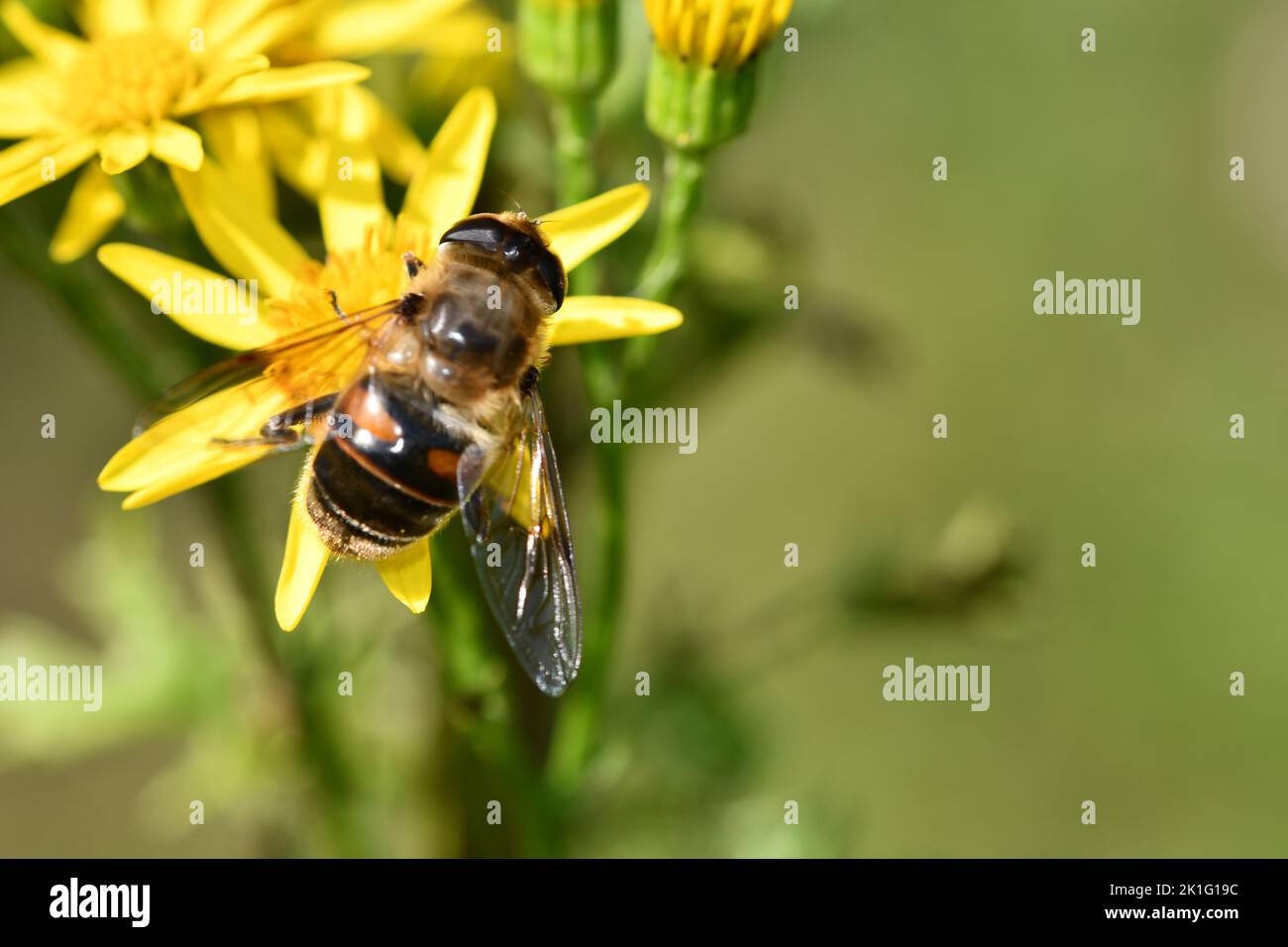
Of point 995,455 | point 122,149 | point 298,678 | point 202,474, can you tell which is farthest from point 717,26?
point 995,455

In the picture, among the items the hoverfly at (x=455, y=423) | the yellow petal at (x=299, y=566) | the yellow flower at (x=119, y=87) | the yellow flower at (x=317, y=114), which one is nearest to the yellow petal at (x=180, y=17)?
the yellow flower at (x=119, y=87)

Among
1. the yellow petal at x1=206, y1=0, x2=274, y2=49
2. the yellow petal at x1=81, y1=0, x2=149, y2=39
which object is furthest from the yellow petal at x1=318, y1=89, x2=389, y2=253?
the yellow petal at x1=81, y1=0, x2=149, y2=39

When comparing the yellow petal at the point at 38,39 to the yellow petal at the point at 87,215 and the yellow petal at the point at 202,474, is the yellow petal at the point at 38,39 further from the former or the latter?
the yellow petal at the point at 202,474

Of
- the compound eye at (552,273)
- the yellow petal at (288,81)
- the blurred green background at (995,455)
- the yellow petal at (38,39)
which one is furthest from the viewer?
the blurred green background at (995,455)

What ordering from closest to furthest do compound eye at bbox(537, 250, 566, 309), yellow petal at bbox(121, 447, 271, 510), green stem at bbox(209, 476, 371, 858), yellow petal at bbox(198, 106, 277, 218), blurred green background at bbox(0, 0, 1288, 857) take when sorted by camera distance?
1. yellow petal at bbox(121, 447, 271, 510)
2. compound eye at bbox(537, 250, 566, 309)
3. yellow petal at bbox(198, 106, 277, 218)
4. green stem at bbox(209, 476, 371, 858)
5. blurred green background at bbox(0, 0, 1288, 857)

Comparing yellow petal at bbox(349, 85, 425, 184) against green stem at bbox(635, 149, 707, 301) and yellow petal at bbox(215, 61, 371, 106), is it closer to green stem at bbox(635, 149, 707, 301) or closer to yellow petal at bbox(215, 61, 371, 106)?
yellow petal at bbox(215, 61, 371, 106)

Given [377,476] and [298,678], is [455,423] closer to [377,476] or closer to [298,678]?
[377,476]

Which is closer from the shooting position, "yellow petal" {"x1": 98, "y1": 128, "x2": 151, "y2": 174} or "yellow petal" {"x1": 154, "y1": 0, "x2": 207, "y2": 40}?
"yellow petal" {"x1": 98, "y1": 128, "x2": 151, "y2": 174}
